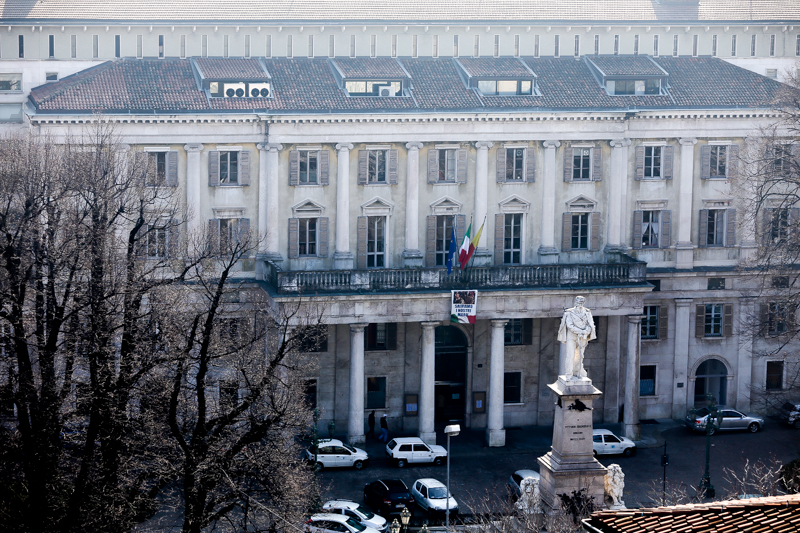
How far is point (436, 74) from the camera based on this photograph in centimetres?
7288

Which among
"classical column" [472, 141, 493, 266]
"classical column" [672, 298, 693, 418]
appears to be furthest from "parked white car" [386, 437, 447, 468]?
"classical column" [672, 298, 693, 418]

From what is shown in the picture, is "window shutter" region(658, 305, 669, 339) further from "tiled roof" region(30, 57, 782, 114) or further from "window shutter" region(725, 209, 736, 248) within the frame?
"tiled roof" region(30, 57, 782, 114)

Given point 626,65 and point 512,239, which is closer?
point 512,239

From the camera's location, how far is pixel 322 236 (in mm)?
68875

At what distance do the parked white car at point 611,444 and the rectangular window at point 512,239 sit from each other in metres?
11.3

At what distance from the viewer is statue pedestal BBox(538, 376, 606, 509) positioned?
44625 mm

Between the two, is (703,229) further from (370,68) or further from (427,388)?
Answer: (370,68)

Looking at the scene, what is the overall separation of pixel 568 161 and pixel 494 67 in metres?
7.70

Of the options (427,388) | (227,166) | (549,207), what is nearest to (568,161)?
(549,207)

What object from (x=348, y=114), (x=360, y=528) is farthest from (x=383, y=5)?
(x=360, y=528)

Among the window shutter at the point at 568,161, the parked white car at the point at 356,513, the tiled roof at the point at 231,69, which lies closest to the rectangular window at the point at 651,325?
the window shutter at the point at 568,161

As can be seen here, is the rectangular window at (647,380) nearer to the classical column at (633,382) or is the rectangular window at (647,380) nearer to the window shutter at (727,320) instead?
the classical column at (633,382)

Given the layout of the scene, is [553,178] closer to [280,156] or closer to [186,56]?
[280,156]

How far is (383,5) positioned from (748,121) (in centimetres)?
2437
